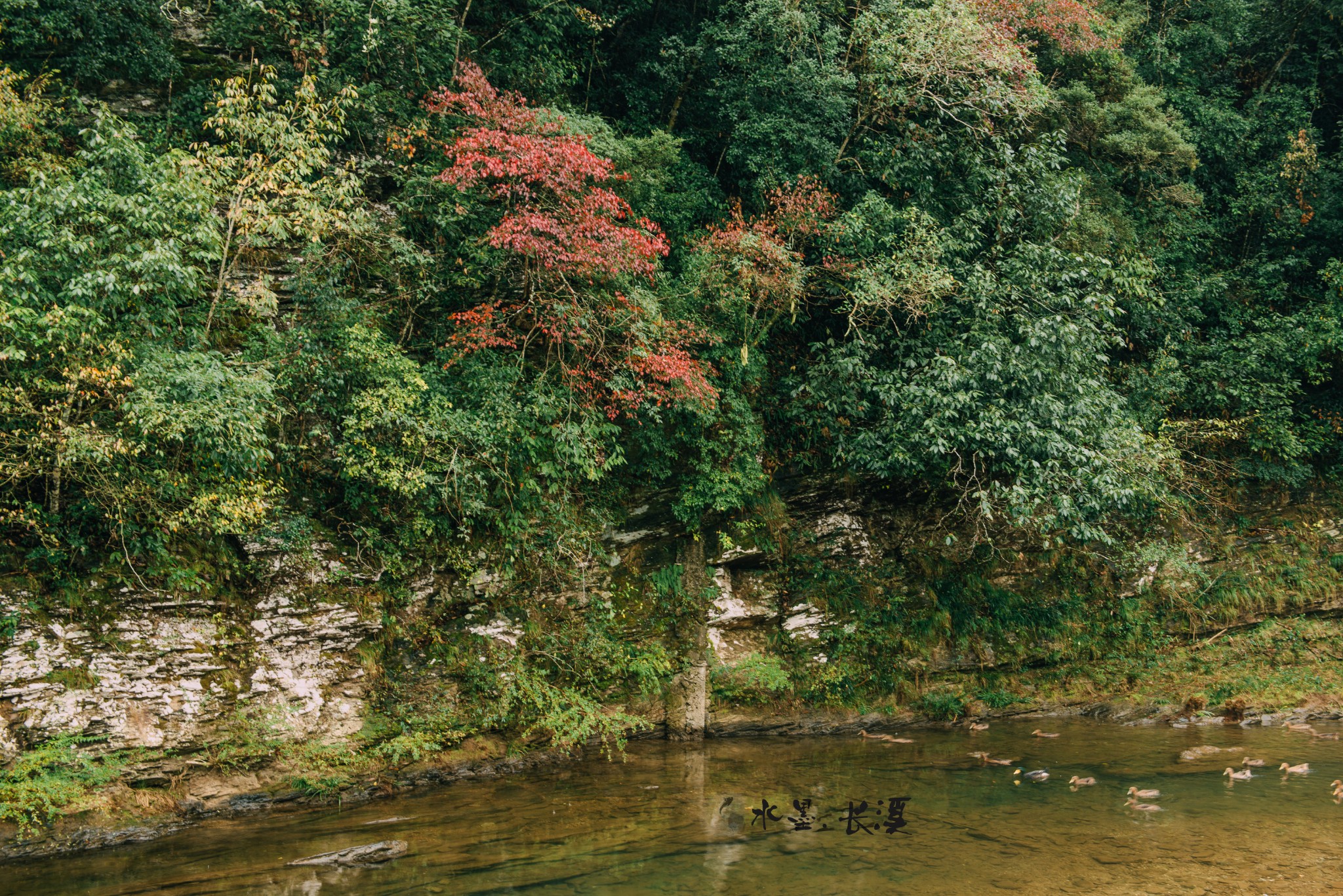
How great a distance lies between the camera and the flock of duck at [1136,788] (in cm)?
960

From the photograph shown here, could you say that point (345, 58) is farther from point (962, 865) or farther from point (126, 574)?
point (962, 865)

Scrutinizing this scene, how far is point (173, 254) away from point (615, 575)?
7525 millimetres

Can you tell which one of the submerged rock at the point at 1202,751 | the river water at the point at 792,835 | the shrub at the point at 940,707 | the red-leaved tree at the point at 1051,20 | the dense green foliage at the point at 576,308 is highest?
the red-leaved tree at the point at 1051,20

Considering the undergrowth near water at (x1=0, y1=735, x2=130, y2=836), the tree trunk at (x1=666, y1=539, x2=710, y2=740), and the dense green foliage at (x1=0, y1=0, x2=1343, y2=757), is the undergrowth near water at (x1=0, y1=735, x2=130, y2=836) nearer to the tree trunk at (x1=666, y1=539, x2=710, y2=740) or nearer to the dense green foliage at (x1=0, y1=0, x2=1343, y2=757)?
the dense green foliage at (x1=0, y1=0, x2=1343, y2=757)

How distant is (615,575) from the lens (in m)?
13.1

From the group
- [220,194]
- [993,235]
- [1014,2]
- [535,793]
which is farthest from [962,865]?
[1014,2]

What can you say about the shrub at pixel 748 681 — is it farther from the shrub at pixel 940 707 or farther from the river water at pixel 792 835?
the shrub at pixel 940 707

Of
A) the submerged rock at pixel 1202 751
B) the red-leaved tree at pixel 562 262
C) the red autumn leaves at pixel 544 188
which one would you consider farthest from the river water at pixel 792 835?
the red autumn leaves at pixel 544 188

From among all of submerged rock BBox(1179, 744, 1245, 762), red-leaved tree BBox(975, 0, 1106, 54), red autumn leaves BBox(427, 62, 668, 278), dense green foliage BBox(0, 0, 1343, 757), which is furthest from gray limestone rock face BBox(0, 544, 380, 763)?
red-leaved tree BBox(975, 0, 1106, 54)

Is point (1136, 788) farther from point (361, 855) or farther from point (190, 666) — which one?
point (190, 666)

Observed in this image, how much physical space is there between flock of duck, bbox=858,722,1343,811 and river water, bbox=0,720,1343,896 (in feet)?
0.40

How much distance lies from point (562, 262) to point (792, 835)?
806 cm

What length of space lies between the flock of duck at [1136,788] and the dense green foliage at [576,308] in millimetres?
1777

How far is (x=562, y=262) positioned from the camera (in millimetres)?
11797
